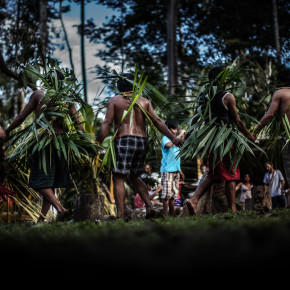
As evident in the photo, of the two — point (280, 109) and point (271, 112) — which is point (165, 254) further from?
point (280, 109)

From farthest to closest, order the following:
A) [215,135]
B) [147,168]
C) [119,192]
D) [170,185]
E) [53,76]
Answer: [147,168]
[170,185]
[53,76]
[215,135]
[119,192]

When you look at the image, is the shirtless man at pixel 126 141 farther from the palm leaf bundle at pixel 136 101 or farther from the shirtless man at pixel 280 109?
the shirtless man at pixel 280 109

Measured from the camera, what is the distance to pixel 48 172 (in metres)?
4.71

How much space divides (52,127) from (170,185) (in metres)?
2.70

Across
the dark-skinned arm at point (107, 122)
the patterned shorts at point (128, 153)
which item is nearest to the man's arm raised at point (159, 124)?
the patterned shorts at point (128, 153)

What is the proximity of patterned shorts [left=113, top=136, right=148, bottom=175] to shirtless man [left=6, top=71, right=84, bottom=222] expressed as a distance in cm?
72

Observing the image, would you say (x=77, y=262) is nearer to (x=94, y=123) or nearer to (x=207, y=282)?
(x=207, y=282)

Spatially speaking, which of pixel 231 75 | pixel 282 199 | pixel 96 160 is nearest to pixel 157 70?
pixel 282 199

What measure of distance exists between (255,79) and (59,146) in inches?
455

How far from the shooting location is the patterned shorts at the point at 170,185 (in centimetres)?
659

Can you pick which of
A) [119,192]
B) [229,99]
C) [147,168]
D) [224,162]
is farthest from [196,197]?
[147,168]

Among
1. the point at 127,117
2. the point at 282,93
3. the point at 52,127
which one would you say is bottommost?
the point at 52,127

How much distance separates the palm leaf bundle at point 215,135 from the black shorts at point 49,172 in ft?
4.95

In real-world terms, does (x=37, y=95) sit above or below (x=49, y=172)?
above
